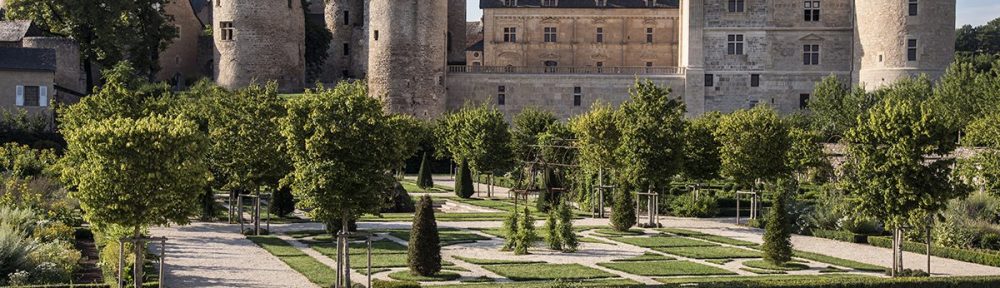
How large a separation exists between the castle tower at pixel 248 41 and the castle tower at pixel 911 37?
94.6 ft

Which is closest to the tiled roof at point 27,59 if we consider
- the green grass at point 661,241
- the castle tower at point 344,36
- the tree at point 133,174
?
the castle tower at point 344,36

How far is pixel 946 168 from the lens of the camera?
24438 mm

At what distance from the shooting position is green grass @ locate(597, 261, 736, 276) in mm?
24078

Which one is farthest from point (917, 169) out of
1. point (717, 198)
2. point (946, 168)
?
point (717, 198)

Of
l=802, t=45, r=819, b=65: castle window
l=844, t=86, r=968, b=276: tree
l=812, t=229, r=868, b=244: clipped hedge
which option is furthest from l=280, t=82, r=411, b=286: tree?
l=802, t=45, r=819, b=65: castle window

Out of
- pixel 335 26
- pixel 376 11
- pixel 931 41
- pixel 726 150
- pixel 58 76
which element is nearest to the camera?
pixel 726 150

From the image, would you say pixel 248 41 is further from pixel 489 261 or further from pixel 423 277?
pixel 423 277

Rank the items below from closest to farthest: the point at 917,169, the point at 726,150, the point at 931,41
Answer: the point at 917,169 → the point at 726,150 → the point at 931,41

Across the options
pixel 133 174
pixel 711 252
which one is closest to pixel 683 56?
pixel 711 252

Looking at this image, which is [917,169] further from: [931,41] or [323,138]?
[931,41]

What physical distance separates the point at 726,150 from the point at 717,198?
18.3ft

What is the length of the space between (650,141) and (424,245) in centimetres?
1216

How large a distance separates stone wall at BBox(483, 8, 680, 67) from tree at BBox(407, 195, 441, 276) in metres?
46.0

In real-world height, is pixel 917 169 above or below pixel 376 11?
Answer: below
